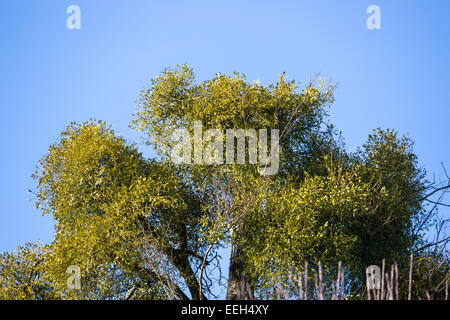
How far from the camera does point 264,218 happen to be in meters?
17.6

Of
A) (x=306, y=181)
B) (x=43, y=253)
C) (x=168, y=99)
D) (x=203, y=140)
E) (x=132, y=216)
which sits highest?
(x=168, y=99)

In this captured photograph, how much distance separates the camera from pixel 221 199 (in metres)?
18.4

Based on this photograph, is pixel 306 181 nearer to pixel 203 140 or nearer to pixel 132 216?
pixel 203 140

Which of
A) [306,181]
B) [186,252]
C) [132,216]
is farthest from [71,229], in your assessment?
[306,181]

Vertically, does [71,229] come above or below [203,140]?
below

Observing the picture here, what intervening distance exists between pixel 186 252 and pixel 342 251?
616 centimetres

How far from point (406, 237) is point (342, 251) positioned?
11.9ft

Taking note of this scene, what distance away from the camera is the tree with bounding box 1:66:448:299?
17.0 m

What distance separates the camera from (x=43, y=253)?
64.4 ft

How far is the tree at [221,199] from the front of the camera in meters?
17.0

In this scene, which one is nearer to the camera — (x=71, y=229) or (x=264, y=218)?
(x=264, y=218)
